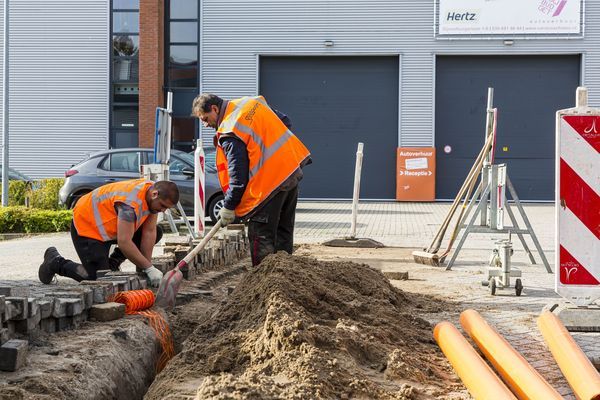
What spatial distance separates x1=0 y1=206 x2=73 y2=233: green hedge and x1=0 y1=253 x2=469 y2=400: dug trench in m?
11.3

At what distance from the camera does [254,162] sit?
24.3 ft

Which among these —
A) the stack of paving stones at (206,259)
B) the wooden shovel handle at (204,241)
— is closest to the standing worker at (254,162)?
the wooden shovel handle at (204,241)

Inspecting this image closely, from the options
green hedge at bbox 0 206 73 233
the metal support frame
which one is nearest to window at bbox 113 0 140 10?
green hedge at bbox 0 206 73 233

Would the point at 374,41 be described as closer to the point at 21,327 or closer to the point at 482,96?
the point at 482,96

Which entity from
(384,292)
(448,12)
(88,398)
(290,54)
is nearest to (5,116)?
(290,54)

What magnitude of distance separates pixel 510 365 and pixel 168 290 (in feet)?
10.9

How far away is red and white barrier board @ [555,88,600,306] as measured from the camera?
596cm

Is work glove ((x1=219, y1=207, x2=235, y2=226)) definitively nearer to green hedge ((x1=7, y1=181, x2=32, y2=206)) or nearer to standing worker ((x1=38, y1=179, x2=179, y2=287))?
standing worker ((x1=38, y1=179, x2=179, y2=287))

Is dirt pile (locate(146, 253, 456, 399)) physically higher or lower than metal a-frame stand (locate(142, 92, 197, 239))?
lower

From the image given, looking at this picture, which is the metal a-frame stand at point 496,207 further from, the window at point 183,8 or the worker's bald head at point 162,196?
the window at point 183,8

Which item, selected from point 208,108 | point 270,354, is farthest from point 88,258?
point 270,354

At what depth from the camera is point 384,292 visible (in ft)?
22.5

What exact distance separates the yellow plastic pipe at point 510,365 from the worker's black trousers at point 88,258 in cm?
336

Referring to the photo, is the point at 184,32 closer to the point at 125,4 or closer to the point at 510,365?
the point at 125,4
